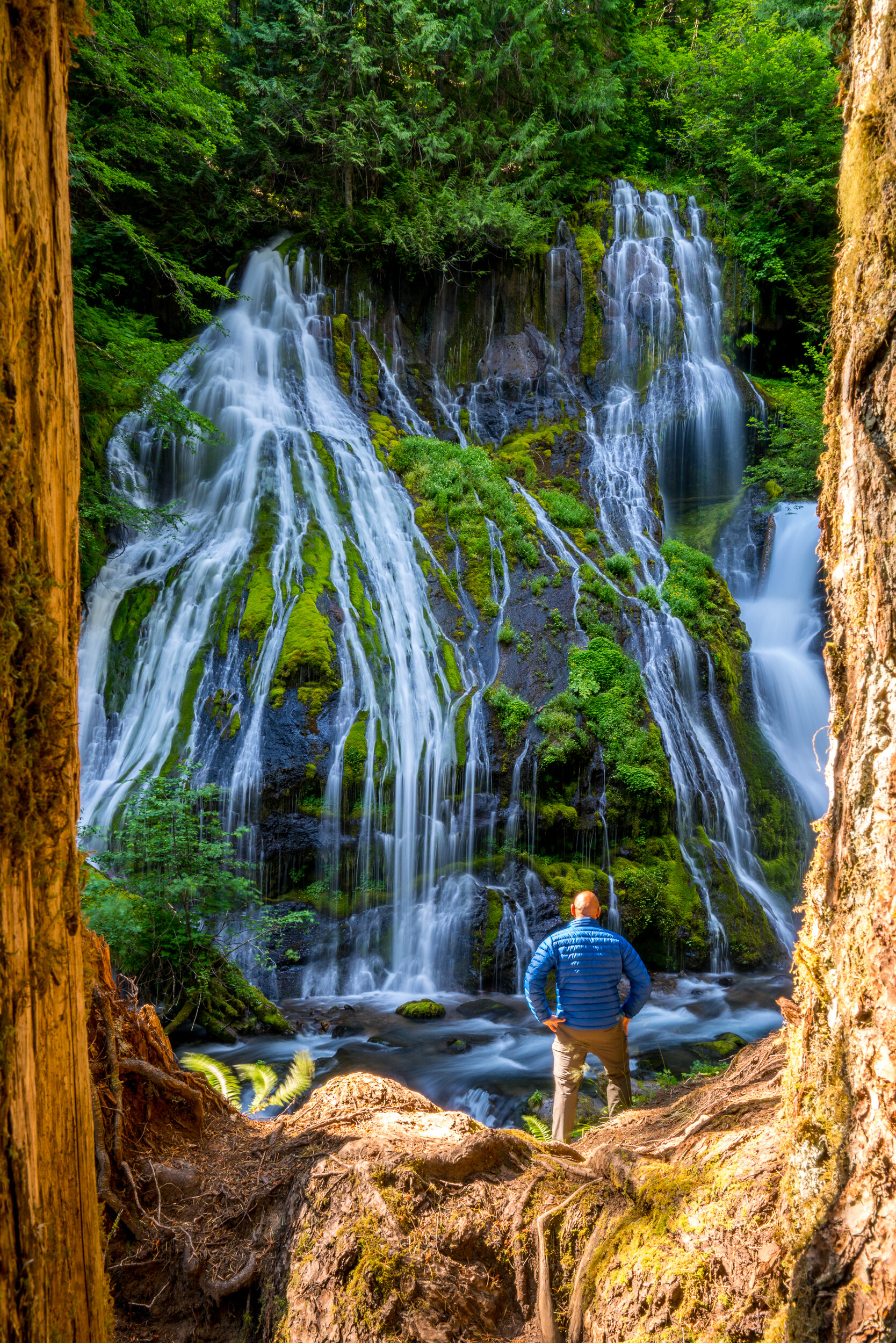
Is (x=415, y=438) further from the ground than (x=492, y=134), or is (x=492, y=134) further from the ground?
(x=492, y=134)

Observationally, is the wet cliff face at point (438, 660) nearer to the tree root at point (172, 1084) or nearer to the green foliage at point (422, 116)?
the green foliage at point (422, 116)

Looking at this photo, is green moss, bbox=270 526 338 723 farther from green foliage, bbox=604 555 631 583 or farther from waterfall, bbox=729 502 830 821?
waterfall, bbox=729 502 830 821

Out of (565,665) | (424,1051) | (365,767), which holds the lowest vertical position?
(424,1051)

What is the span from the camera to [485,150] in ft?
65.1

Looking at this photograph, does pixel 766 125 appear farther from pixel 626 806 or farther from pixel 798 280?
pixel 626 806

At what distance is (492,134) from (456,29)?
2.29 m

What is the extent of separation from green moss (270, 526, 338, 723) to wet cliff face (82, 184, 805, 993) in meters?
0.04

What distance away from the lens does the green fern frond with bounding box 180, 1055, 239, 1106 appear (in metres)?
4.35

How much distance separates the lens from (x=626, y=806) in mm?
10680

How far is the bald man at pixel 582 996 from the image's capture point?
4.64 m

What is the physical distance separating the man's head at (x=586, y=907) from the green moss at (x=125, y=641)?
27.3 feet

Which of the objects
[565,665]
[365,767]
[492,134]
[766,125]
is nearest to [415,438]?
[565,665]

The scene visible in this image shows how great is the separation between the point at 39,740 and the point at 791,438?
1890cm

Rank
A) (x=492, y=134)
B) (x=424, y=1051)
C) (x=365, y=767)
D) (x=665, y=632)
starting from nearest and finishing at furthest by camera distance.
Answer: (x=424, y=1051) < (x=365, y=767) < (x=665, y=632) < (x=492, y=134)
